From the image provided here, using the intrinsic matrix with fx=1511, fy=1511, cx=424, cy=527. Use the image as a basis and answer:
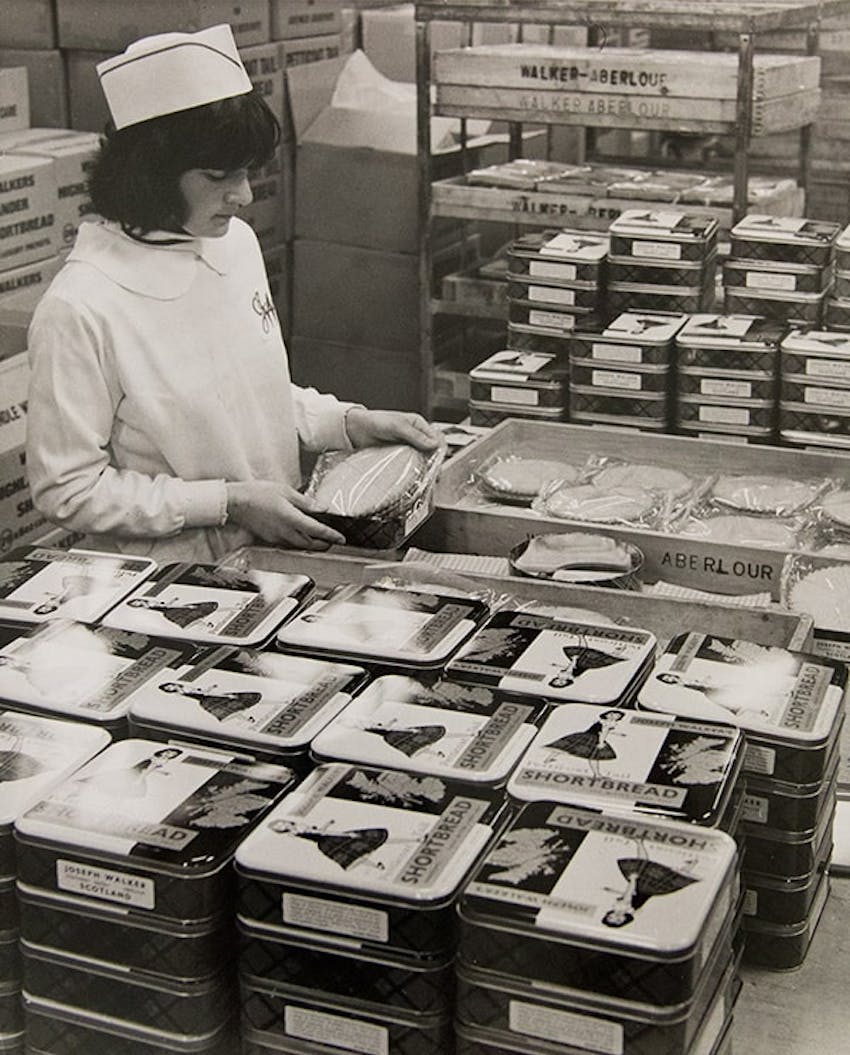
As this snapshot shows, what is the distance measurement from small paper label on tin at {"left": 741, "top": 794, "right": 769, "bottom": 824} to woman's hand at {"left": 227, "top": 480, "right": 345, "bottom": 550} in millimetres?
1043

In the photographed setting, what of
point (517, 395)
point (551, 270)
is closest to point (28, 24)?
point (551, 270)

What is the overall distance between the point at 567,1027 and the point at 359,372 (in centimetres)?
445

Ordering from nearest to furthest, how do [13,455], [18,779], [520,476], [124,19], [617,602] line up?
[18,779] < [617,602] < [520,476] < [13,455] < [124,19]

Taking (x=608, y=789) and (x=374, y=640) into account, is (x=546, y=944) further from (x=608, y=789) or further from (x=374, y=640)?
(x=374, y=640)

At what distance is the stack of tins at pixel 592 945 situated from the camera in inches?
46.6

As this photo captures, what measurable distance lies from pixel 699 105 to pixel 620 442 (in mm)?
1433

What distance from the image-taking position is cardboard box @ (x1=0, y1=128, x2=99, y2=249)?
4230mm

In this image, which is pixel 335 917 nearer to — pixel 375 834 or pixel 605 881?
pixel 375 834

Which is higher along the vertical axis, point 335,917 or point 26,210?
point 26,210

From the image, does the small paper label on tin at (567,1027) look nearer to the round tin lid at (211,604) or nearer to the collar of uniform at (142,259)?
the round tin lid at (211,604)

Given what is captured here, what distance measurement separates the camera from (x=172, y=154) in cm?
254

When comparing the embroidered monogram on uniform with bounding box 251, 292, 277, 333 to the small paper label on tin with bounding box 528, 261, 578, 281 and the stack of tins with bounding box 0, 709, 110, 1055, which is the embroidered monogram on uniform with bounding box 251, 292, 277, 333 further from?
the stack of tins with bounding box 0, 709, 110, 1055

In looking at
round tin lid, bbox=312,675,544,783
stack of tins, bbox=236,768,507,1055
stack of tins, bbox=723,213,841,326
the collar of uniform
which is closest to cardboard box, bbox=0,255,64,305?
the collar of uniform

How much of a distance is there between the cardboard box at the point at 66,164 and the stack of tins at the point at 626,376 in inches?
62.9
